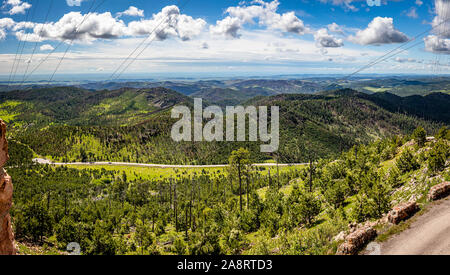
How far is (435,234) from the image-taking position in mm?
21797

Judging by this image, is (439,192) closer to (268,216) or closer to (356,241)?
(356,241)

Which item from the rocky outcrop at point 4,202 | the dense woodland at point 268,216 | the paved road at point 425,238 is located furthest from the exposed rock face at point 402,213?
the rocky outcrop at point 4,202

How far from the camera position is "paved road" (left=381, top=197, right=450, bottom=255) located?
66.1 ft

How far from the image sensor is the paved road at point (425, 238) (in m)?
20.1

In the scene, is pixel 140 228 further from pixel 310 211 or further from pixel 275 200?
pixel 310 211

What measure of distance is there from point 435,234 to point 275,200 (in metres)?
33.3

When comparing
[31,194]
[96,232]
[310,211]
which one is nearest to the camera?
[310,211]

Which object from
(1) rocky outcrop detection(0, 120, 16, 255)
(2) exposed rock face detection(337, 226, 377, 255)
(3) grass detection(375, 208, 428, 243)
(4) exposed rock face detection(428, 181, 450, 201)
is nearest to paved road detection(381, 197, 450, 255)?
(3) grass detection(375, 208, 428, 243)

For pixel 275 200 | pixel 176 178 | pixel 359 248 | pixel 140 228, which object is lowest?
pixel 176 178

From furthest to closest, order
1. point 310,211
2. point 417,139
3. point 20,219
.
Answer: point 417,139
point 20,219
point 310,211

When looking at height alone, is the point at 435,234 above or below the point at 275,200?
above

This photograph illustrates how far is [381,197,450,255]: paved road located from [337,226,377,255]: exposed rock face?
1256 millimetres

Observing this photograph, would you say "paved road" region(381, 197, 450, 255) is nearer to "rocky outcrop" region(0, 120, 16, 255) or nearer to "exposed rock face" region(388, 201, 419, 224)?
"exposed rock face" region(388, 201, 419, 224)
